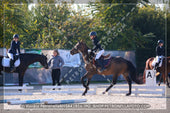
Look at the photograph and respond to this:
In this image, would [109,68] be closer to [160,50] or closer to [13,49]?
[160,50]

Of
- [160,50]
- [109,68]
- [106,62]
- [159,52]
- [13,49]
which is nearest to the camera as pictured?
[106,62]

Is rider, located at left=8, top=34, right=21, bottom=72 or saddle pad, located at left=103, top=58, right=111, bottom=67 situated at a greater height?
rider, located at left=8, top=34, right=21, bottom=72

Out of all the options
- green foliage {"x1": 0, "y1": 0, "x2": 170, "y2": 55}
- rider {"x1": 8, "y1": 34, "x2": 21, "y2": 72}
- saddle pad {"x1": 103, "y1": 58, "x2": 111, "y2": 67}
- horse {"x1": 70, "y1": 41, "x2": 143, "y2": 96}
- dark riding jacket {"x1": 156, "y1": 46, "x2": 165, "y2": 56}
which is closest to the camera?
horse {"x1": 70, "y1": 41, "x2": 143, "y2": 96}

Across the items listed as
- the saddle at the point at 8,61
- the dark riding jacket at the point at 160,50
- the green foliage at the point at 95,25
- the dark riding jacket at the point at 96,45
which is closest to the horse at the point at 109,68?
the dark riding jacket at the point at 96,45

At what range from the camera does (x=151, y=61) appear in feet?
65.0

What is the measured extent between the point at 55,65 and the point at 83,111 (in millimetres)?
7816

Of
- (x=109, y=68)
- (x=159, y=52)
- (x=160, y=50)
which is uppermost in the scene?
(x=160, y=50)

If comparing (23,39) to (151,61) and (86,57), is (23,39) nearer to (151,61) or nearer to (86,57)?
(151,61)

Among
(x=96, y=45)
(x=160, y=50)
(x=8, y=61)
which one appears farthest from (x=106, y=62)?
(x=8, y=61)

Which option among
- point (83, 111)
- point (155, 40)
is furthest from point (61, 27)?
point (83, 111)

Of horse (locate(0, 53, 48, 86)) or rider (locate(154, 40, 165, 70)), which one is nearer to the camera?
horse (locate(0, 53, 48, 86))

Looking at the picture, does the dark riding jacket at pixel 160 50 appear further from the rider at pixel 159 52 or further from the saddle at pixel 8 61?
the saddle at pixel 8 61

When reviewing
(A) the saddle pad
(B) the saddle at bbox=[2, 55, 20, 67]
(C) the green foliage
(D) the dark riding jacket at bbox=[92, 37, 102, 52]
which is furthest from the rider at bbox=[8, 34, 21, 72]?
(C) the green foliage

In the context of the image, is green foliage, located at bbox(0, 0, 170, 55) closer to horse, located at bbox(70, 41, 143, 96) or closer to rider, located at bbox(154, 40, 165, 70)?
rider, located at bbox(154, 40, 165, 70)
